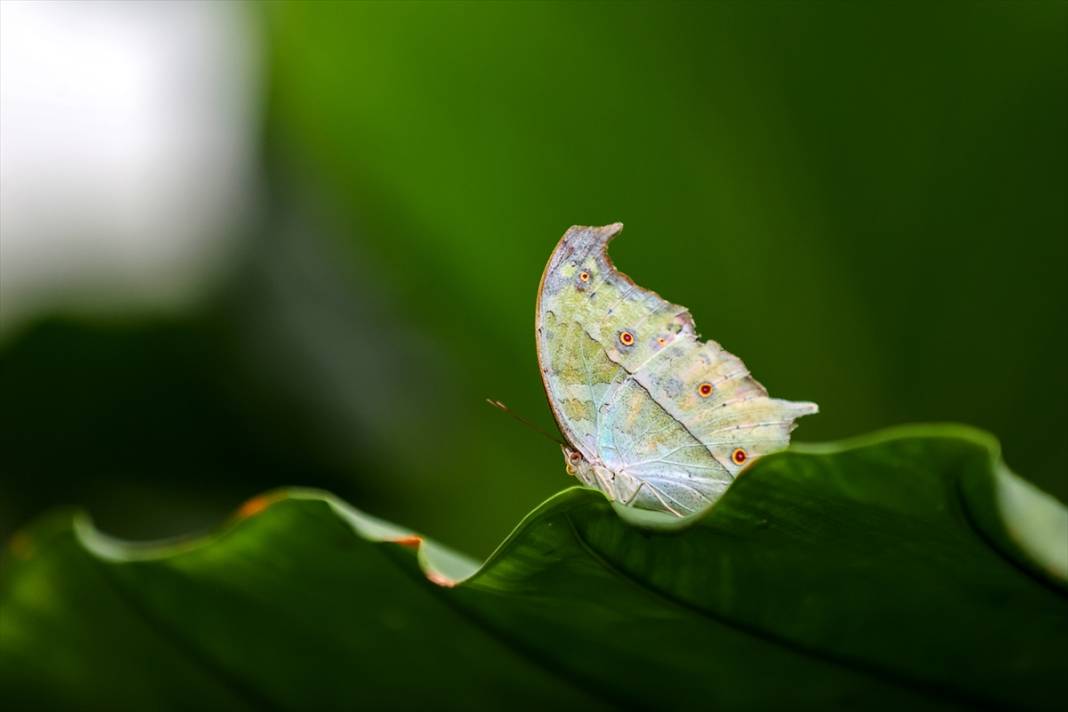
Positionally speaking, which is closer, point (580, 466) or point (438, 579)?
point (438, 579)

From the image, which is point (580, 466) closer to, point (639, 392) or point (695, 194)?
point (639, 392)

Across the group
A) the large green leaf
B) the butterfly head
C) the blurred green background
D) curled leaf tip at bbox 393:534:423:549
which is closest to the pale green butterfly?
the butterfly head

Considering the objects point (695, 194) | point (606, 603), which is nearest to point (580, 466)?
point (606, 603)

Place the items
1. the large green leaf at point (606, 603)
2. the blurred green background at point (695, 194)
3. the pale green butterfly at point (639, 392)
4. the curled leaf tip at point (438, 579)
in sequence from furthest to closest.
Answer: the blurred green background at point (695, 194), the pale green butterfly at point (639, 392), the curled leaf tip at point (438, 579), the large green leaf at point (606, 603)

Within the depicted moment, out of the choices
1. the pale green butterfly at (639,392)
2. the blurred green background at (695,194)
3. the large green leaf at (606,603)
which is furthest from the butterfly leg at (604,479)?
the blurred green background at (695,194)

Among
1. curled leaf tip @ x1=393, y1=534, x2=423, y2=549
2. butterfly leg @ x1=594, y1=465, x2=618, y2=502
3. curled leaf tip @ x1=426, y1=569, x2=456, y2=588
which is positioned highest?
curled leaf tip @ x1=393, y1=534, x2=423, y2=549

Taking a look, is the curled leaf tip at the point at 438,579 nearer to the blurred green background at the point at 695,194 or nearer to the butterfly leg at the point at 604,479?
the butterfly leg at the point at 604,479

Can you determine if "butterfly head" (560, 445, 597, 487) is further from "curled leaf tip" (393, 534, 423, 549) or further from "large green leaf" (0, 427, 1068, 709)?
"curled leaf tip" (393, 534, 423, 549)
